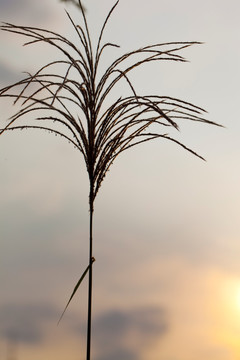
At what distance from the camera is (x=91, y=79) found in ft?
13.0

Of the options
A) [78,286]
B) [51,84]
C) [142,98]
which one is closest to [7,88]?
[51,84]

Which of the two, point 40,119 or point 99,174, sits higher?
point 40,119

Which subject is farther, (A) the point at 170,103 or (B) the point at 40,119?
(B) the point at 40,119

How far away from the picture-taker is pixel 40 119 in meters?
4.12

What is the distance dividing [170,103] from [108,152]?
1.56ft

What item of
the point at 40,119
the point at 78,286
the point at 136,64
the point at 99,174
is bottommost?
the point at 78,286

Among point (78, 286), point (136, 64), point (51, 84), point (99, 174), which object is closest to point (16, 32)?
point (51, 84)

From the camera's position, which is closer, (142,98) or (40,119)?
(142,98)

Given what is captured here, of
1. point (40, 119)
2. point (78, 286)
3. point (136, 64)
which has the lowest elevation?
point (78, 286)

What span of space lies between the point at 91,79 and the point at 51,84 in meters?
0.26

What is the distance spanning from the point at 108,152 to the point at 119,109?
27 cm

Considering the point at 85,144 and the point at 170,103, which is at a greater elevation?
the point at 170,103

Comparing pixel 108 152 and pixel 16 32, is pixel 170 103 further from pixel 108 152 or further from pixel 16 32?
pixel 16 32

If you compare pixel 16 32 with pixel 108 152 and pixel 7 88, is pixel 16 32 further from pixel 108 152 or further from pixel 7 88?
pixel 108 152
